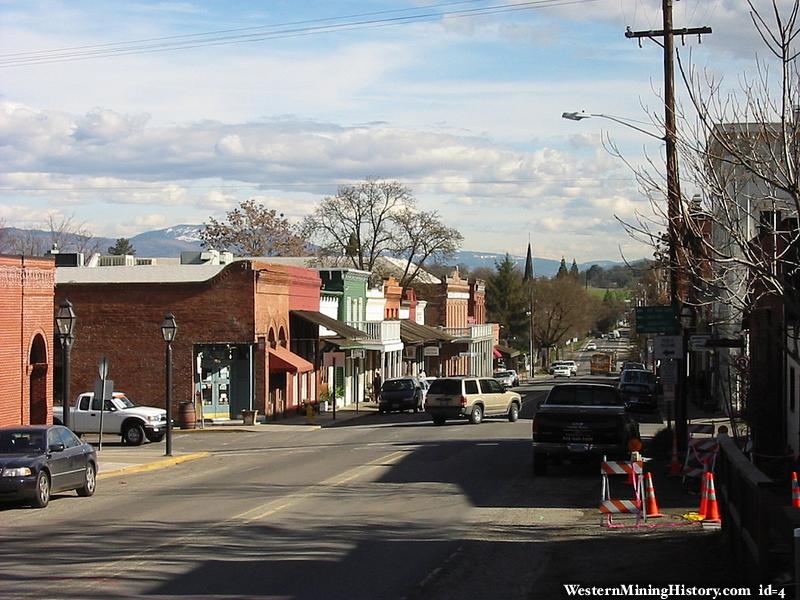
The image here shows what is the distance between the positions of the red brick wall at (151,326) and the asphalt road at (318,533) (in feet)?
68.4

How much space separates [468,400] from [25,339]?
17711mm

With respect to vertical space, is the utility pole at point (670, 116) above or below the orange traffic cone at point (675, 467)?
above

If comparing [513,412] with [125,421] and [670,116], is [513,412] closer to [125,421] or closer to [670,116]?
[125,421]

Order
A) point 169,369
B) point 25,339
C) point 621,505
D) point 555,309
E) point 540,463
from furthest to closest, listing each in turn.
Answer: point 555,309, point 25,339, point 169,369, point 540,463, point 621,505

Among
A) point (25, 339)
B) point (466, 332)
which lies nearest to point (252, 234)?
point (466, 332)

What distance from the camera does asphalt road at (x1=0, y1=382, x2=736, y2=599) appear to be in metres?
12.6

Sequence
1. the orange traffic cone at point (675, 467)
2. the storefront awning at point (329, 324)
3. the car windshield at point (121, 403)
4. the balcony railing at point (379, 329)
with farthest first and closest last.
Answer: the balcony railing at point (379, 329), the storefront awning at point (329, 324), the car windshield at point (121, 403), the orange traffic cone at point (675, 467)

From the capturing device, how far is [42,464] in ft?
66.0

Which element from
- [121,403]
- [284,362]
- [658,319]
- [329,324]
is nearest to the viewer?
[658,319]

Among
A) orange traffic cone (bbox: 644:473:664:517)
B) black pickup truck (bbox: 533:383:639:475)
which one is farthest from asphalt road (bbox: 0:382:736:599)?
orange traffic cone (bbox: 644:473:664:517)

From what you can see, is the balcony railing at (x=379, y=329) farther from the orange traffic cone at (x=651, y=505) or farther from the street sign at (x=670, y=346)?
the orange traffic cone at (x=651, y=505)

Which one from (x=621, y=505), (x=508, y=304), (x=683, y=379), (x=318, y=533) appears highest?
(x=508, y=304)

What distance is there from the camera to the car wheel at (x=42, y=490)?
782 inches

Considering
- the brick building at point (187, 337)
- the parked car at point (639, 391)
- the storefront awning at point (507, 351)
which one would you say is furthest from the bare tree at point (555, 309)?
the brick building at point (187, 337)
